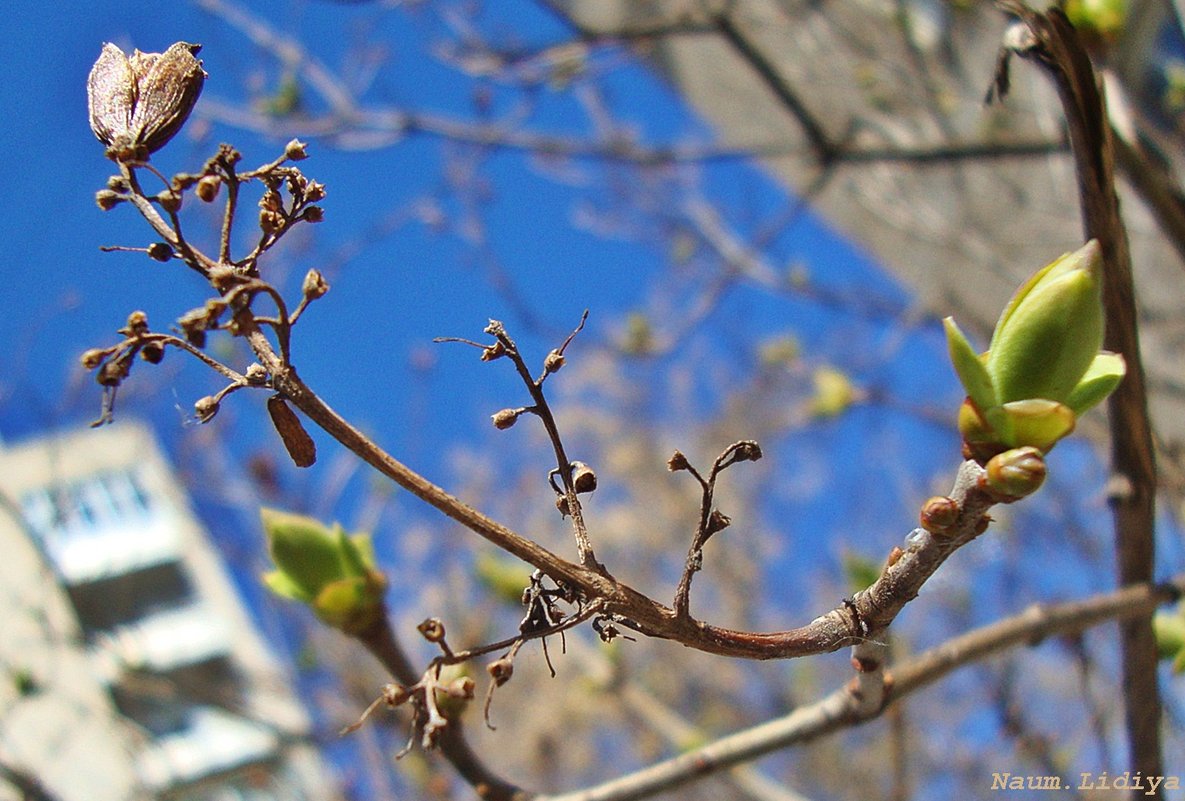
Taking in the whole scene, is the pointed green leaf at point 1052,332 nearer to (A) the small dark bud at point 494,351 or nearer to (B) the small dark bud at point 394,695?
(A) the small dark bud at point 494,351

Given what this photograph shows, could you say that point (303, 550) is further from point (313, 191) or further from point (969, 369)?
point (969, 369)

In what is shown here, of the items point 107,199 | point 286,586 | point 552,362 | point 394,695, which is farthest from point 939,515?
point 286,586

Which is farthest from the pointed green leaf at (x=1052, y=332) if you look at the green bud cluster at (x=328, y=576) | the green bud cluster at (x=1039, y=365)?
the green bud cluster at (x=328, y=576)

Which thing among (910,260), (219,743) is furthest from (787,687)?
(219,743)

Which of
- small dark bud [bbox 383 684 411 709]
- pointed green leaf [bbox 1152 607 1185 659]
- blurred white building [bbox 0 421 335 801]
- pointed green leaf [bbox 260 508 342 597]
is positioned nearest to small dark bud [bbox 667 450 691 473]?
small dark bud [bbox 383 684 411 709]

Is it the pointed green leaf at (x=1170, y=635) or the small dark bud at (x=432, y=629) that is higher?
the pointed green leaf at (x=1170, y=635)

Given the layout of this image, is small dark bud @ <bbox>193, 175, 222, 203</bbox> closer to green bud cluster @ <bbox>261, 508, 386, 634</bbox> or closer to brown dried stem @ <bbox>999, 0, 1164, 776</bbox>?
green bud cluster @ <bbox>261, 508, 386, 634</bbox>

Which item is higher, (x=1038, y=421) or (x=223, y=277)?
(x=223, y=277)
